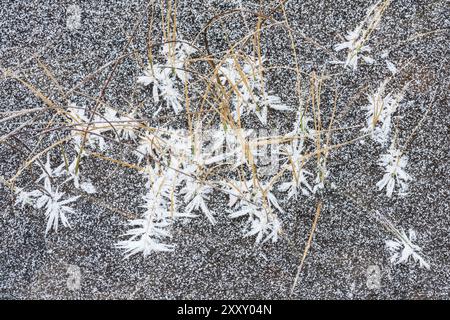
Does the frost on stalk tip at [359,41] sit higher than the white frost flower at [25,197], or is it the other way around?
the frost on stalk tip at [359,41]

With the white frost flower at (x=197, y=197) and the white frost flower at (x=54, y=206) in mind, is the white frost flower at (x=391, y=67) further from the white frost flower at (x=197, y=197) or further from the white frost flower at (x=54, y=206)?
the white frost flower at (x=54, y=206)

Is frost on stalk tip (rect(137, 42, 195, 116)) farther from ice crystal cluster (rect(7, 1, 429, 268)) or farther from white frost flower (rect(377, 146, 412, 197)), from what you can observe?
white frost flower (rect(377, 146, 412, 197))

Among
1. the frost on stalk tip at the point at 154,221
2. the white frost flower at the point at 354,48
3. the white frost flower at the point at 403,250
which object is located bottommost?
the white frost flower at the point at 403,250

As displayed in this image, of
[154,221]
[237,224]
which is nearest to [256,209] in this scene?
[237,224]

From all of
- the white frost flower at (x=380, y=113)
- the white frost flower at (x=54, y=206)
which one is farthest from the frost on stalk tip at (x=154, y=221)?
the white frost flower at (x=380, y=113)

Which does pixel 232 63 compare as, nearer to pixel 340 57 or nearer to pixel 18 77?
pixel 340 57

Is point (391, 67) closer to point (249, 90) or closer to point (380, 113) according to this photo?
point (380, 113)

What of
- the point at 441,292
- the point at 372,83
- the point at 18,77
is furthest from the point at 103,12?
the point at 441,292
